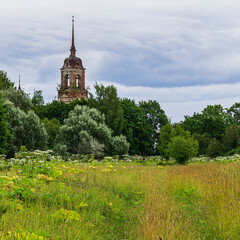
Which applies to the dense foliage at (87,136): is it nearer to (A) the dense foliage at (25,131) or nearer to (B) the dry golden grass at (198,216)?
(A) the dense foliage at (25,131)

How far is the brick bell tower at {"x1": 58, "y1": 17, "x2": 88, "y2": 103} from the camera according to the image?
62.1 metres

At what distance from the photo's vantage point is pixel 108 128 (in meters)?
Result: 32.6

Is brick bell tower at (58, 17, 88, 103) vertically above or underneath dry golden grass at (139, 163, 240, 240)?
above

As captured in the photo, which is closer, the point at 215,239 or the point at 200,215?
the point at 215,239

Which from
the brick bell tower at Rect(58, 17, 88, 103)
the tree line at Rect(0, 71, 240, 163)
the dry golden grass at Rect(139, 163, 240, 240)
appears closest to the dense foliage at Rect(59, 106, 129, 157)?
the tree line at Rect(0, 71, 240, 163)

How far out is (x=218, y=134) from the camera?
46812mm

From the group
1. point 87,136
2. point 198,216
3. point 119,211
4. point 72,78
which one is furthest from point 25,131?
point 72,78

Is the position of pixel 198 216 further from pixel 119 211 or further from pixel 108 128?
pixel 108 128

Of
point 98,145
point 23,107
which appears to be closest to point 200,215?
point 98,145

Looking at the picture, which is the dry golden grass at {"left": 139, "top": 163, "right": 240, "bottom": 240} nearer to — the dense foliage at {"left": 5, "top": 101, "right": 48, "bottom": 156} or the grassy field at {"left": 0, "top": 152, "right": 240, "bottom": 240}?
the grassy field at {"left": 0, "top": 152, "right": 240, "bottom": 240}

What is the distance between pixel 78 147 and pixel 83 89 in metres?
37.3

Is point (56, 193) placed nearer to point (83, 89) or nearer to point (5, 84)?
point (5, 84)

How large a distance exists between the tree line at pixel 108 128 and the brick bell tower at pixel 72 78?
514 centimetres

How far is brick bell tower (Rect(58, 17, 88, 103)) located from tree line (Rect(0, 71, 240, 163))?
514 cm
